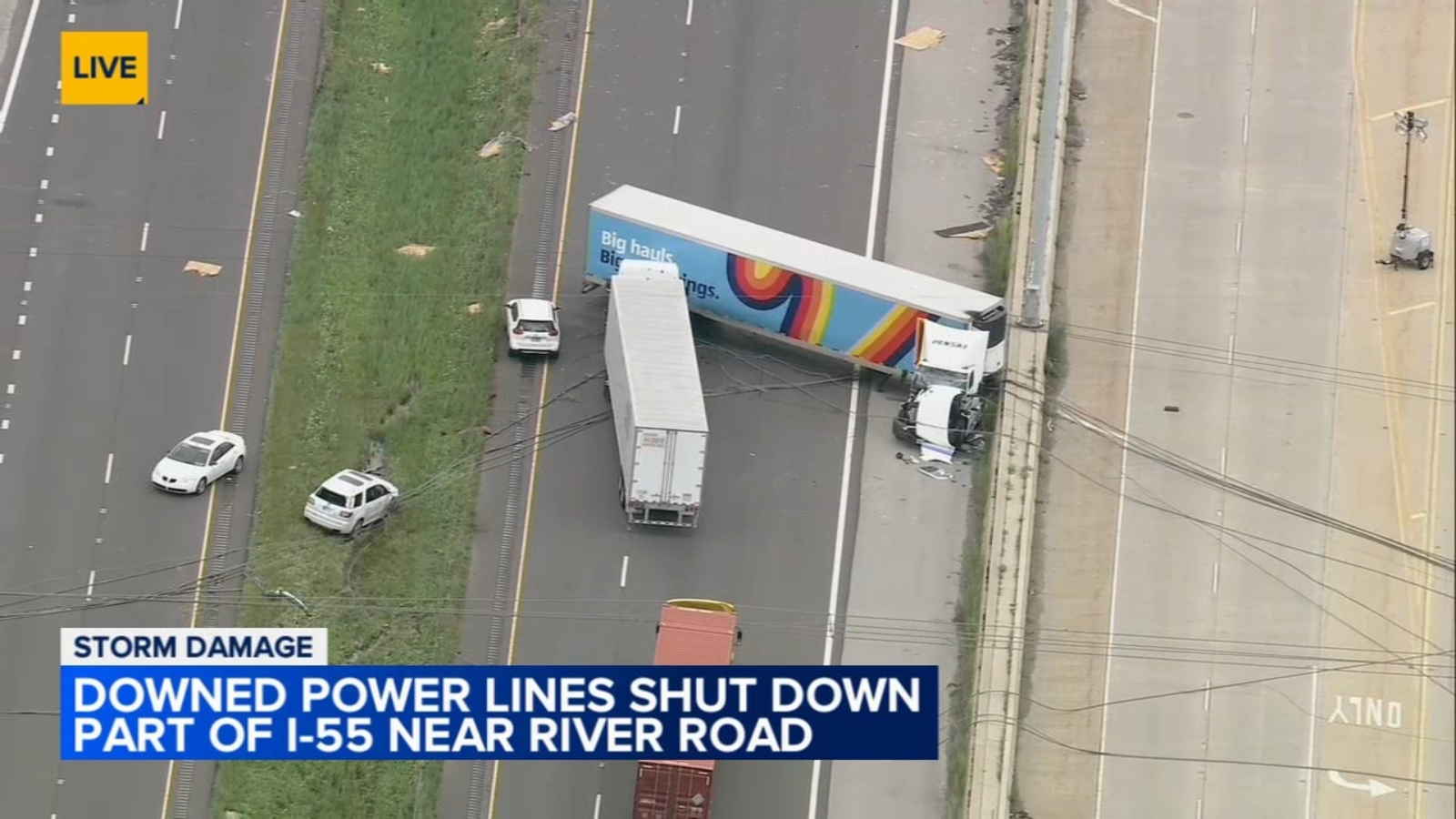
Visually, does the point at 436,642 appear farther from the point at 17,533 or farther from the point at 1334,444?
the point at 1334,444

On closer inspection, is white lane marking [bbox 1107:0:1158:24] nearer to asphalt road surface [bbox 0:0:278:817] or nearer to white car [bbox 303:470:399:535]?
asphalt road surface [bbox 0:0:278:817]

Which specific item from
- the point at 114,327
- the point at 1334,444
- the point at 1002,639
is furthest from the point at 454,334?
the point at 1334,444

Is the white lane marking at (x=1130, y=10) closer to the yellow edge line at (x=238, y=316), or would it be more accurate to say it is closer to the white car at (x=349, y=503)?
the yellow edge line at (x=238, y=316)

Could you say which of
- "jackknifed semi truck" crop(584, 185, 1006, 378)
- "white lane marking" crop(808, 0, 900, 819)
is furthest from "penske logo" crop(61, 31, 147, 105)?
"white lane marking" crop(808, 0, 900, 819)

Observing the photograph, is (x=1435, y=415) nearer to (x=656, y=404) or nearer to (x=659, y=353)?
(x=659, y=353)

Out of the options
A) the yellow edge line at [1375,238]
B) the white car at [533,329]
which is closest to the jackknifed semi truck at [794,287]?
the white car at [533,329]
